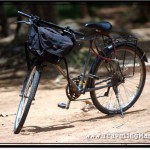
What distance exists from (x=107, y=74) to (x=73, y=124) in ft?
2.49

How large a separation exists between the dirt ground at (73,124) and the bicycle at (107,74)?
18 cm

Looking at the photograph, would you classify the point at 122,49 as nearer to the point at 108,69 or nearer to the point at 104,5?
the point at 108,69

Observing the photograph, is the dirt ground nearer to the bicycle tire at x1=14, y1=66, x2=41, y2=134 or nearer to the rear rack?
the bicycle tire at x1=14, y1=66, x2=41, y2=134

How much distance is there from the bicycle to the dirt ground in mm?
177

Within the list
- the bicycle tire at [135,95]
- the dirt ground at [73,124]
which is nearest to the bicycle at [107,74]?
the bicycle tire at [135,95]

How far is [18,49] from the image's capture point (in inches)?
419

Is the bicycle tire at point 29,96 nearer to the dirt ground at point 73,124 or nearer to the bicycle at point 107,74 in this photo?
the bicycle at point 107,74

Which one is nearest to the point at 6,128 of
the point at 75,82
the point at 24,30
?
the point at 75,82

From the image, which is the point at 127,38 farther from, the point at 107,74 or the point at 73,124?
the point at 73,124

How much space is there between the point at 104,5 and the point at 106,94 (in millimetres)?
21982

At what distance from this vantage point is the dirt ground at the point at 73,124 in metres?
4.43

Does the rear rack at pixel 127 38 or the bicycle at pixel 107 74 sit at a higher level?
the rear rack at pixel 127 38

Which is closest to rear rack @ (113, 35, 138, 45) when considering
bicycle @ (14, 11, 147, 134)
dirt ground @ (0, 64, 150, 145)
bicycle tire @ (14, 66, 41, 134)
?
bicycle @ (14, 11, 147, 134)

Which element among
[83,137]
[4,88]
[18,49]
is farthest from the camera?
[18,49]
